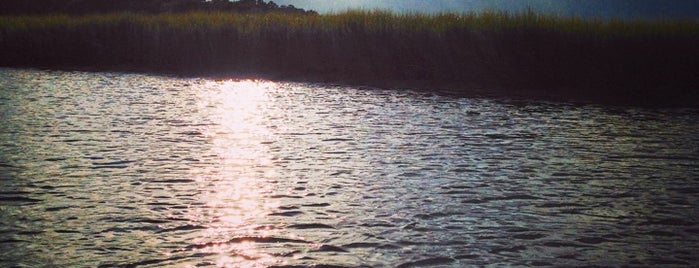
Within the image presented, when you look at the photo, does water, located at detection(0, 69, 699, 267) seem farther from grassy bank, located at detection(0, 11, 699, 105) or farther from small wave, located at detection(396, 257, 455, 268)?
grassy bank, located at detection(0, 11, 699, 105)

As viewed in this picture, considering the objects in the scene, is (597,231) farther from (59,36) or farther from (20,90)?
(59,36)

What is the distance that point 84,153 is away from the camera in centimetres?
540

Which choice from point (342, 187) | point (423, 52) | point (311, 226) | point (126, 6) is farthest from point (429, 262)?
point (126, 6)

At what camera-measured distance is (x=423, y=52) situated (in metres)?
13.2

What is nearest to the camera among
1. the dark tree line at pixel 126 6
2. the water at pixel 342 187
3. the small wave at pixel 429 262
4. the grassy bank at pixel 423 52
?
the small wave at pixel 429 262

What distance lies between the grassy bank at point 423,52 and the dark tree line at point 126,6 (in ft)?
38.5

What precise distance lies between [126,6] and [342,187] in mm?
27763

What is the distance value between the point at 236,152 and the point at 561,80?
755 centimetres

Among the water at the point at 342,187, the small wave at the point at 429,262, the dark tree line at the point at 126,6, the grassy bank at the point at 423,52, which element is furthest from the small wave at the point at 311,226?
the dark tree line at the point at 126,6

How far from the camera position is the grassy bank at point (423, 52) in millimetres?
11945

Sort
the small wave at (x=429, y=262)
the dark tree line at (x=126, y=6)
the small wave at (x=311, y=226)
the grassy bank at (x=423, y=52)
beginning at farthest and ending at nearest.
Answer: the dark tree line at (x=126, y=6) < the grassy bank at (x=423, y=52) < the small wave at (x=311, y=226) < the small wave at (x=429, y=262)

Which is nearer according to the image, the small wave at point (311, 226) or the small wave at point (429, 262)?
the small wave at point (429, 262)

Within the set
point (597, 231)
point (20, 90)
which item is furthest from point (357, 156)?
point (20, 90)

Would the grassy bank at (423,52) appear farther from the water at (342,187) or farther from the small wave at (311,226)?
the small wave at (311,226)
